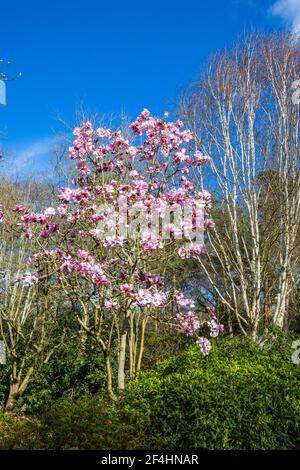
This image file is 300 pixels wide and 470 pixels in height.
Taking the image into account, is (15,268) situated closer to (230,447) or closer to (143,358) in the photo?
(143,358)

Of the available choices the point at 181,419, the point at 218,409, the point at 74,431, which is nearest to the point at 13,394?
the point at 74,431

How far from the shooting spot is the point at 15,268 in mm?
11305

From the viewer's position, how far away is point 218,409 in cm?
432

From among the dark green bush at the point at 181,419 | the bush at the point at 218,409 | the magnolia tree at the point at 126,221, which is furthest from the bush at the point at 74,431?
the magnolia tree at the point at 126,221

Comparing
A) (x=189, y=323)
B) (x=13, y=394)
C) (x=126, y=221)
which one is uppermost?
(x=126, y=221)

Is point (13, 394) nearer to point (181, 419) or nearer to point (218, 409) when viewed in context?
point (181, 419)

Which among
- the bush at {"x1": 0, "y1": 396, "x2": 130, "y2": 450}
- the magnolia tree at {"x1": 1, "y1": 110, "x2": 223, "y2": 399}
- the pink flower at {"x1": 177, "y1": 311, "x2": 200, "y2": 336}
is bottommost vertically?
the bush at {"x1": 0, "y1": 396, "x2": 130, "y2": 450}

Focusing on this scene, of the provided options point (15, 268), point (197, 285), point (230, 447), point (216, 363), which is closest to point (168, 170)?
point (216, 363)

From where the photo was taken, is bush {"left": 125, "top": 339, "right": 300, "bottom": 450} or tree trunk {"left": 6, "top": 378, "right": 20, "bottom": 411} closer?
bush {"left": 125, "top": 339, "right": 300, "bottom": 450}

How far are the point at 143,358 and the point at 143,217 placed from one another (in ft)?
17.8

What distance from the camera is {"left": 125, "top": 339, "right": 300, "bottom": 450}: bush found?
4281mm

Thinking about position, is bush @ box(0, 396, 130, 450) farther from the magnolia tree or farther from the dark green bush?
the magnolia tree

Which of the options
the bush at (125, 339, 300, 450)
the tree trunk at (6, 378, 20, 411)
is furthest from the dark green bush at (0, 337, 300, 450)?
the tree trunk at (6, 378, 20, 411)

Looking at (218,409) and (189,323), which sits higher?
(189,323)
